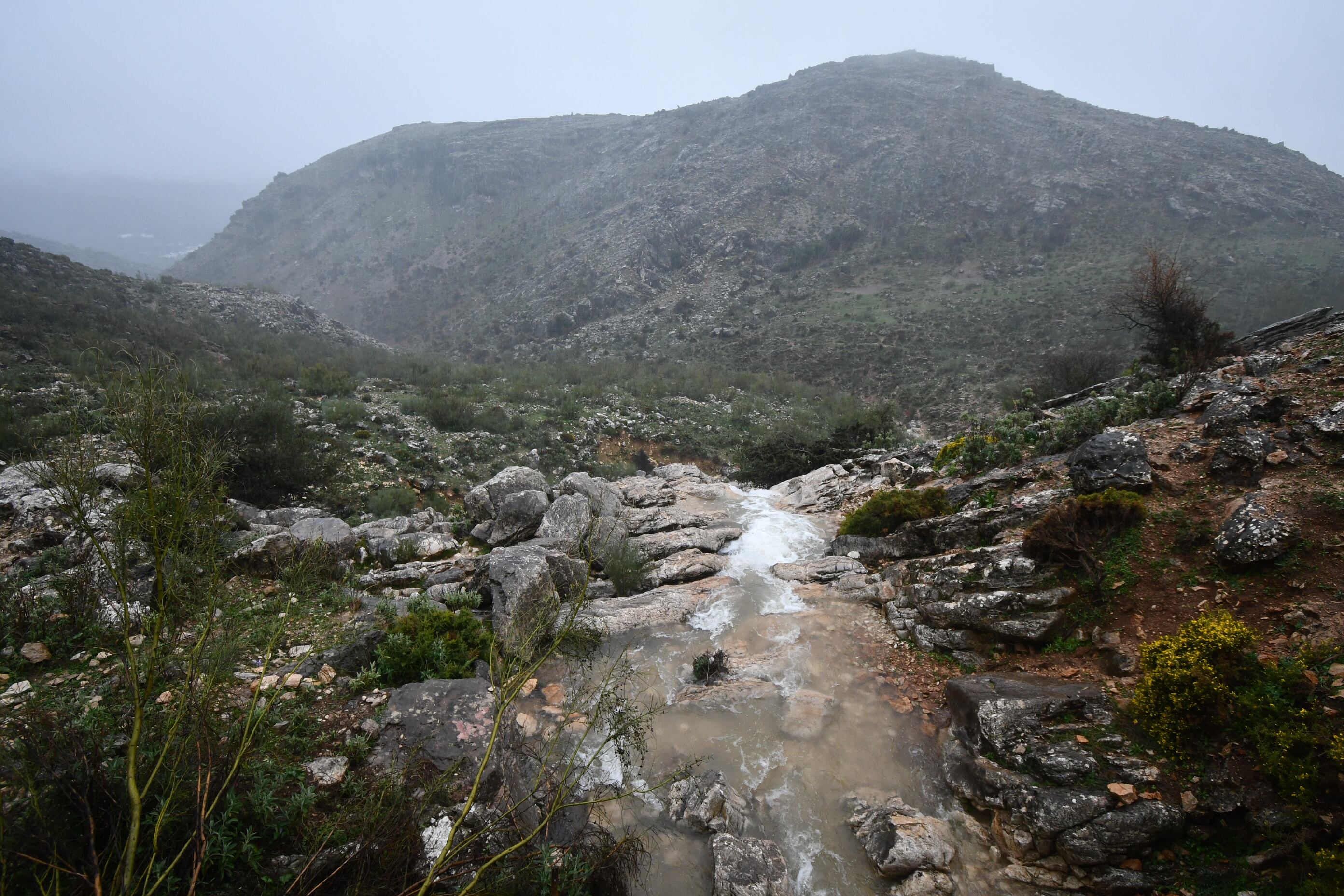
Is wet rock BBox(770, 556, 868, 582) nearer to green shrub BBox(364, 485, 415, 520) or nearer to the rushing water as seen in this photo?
the rushing water

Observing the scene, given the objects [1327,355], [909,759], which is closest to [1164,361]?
[1327,355]

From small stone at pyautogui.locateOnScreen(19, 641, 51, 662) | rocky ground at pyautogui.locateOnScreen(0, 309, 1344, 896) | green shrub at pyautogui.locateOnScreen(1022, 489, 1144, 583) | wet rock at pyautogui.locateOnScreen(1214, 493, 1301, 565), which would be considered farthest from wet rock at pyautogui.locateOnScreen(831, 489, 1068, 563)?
small stone at pyautogui.locateOnScreen(19, 641, 51, 662)

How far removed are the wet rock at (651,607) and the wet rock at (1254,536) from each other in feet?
23.9

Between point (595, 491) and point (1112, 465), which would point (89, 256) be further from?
point (1112, 465)

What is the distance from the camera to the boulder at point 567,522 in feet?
35.4

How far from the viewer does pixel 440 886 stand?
12.6 feet

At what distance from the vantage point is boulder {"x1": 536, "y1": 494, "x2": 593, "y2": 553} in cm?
1080

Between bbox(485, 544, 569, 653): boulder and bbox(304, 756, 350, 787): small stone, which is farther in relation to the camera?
bbox(485, 544, 569, 653): boulder

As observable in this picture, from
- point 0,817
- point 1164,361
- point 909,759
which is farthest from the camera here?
point 1164,361

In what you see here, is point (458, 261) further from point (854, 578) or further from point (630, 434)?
point (854, 578)

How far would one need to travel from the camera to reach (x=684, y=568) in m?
11.4

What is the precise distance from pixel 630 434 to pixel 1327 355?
22.0 metres

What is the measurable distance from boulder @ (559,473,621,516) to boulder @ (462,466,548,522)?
0.66 m

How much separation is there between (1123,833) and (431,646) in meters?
7.73
